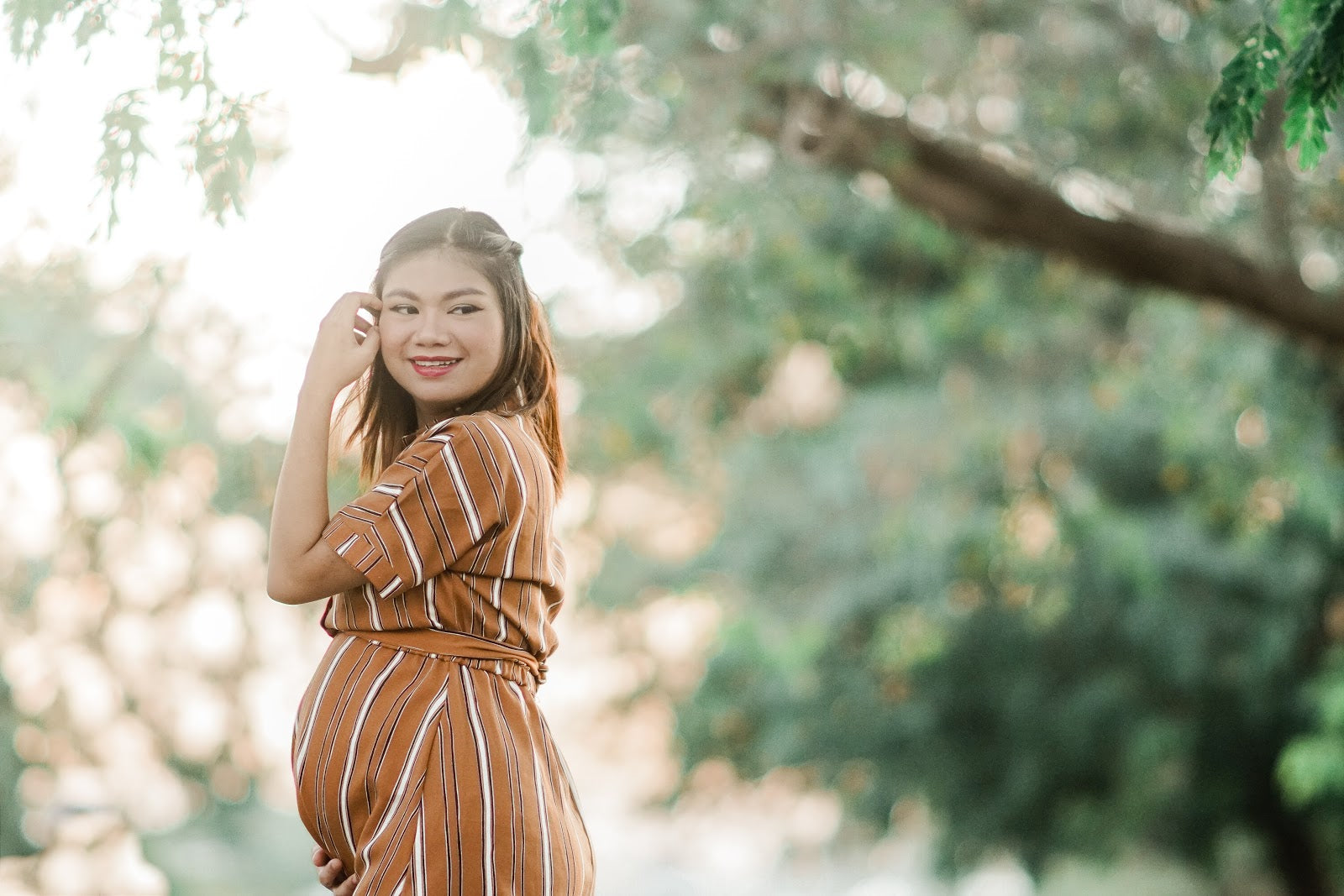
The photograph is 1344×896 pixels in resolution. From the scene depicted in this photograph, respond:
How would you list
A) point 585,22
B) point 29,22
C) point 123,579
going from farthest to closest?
1. point 123,579
2. point 585,22
3. point 29,22

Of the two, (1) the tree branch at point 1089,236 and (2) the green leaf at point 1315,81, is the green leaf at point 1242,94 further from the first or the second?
(1) the tree branch at point 1089,236

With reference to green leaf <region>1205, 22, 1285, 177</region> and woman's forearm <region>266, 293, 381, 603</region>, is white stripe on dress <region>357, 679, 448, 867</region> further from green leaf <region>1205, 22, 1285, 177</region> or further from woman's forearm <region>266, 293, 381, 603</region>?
green leaf <region>1205, 22, 1285, 177</region>

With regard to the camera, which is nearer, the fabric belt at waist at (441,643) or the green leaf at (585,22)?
the fabric belt at waist at (441,643)

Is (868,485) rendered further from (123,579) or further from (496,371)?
(496,371)

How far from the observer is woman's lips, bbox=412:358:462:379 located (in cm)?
172

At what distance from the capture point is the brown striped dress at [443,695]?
5.08 ft

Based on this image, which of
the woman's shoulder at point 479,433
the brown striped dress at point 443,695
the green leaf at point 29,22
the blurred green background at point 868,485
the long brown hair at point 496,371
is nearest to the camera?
the brown striped dress at point 443,695

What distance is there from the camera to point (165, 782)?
25.6 ft

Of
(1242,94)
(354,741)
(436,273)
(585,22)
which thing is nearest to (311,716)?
(354,741)

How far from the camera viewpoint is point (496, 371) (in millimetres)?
1772

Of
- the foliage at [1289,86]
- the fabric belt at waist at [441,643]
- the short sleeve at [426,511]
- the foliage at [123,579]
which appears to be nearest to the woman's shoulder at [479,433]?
the short sleeve at [426,511]

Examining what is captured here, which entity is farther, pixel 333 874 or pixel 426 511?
pixel 333 874

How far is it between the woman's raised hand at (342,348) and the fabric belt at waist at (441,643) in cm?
29

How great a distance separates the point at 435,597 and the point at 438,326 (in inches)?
13.2
